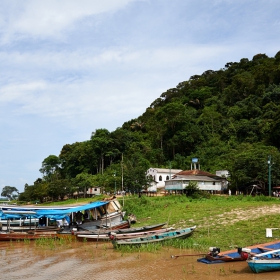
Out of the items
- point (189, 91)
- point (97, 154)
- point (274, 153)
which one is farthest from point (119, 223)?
point (189, 91)

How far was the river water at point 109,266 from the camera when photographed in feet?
46.2

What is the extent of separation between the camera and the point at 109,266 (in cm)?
1595

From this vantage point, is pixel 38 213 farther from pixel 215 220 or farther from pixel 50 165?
pixel 50 165

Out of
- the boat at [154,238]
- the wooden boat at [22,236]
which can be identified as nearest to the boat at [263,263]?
the boat at [154,238]

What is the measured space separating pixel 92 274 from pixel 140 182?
102 ft

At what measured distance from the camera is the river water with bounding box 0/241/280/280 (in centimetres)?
1407

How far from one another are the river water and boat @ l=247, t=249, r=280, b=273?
8.8 inches

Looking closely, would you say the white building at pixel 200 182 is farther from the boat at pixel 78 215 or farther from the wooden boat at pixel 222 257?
the wooden boat at pixel 222 257

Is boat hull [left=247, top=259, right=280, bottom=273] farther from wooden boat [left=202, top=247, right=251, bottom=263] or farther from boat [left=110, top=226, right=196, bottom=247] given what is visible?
boat [left=110, top=226, right=196, bottom=247]

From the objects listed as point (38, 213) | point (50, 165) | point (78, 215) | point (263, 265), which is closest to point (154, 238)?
point (263, 265)

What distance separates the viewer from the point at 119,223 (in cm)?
2773

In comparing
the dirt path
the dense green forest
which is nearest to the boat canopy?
the dirt path

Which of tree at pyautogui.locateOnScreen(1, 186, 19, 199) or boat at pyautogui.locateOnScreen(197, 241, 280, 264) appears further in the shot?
tree at pyautogui.locateOnScreen(1, 186, 19, 199)

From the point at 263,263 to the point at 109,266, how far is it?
677cm
